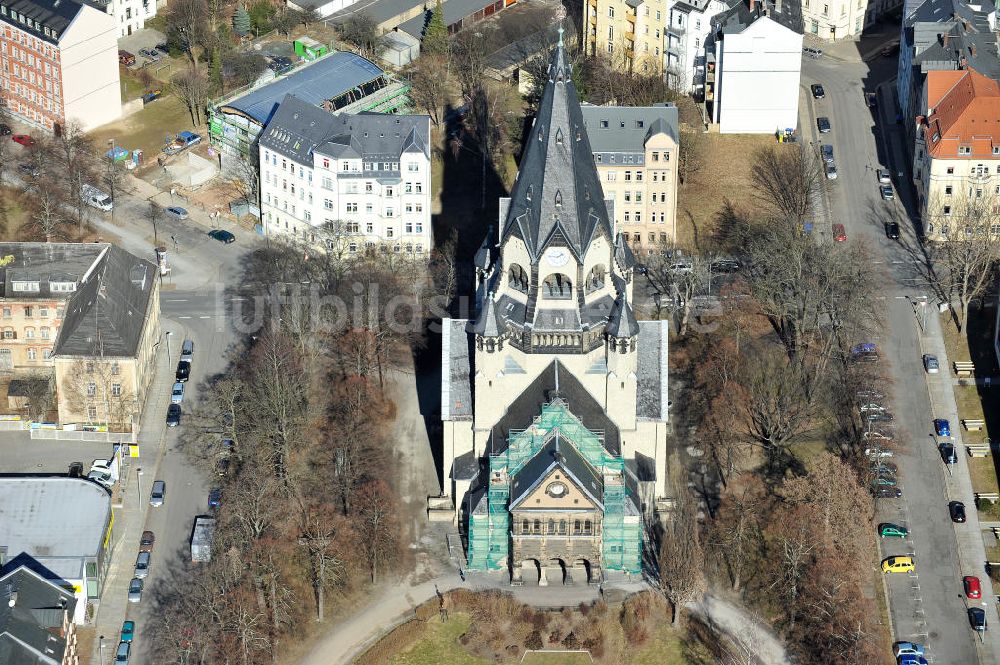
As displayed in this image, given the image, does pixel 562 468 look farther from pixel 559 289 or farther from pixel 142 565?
pixel 142 565

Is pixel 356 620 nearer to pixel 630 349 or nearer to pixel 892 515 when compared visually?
pixel 630 349

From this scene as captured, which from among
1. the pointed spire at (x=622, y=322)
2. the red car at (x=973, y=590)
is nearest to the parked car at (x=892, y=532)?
the red car at (x=973, y=590)

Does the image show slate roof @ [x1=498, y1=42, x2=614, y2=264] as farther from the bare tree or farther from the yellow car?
the yellow car

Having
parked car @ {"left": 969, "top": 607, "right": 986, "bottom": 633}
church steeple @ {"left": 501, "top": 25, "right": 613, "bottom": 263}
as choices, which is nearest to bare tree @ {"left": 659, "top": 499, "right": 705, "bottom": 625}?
parked car @ {"left": 969, "top": 607, "right": 986, "bottom": 633}

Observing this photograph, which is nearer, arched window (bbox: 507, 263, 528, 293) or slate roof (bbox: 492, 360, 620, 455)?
arched window (bbox: 507, 263, 528, 293)

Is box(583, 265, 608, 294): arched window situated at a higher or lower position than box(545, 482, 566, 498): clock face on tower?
higher

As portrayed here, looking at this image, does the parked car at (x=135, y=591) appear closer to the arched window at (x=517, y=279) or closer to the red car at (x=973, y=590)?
the arched window at (x=517, y=279)
